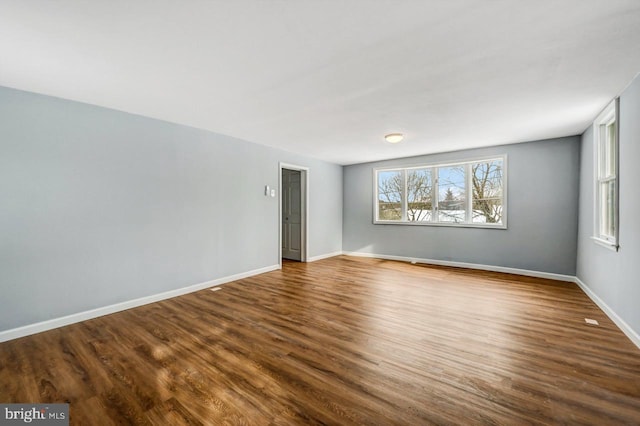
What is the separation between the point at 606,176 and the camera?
338 cm

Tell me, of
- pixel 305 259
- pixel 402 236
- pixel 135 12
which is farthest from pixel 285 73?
pixel 402 236

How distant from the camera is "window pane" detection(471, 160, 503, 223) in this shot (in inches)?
206

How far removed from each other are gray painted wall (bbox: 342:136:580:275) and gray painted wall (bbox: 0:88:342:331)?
3.97 metres

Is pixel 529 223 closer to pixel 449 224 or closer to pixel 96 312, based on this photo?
pixel 449 224

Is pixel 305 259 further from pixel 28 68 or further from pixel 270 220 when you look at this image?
pixel 28 68

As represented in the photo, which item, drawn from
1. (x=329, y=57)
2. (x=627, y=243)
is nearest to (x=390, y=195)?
(x=627, y=243)

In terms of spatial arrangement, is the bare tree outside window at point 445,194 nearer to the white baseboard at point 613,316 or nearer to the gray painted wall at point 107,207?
the white baseboard at point 613,316

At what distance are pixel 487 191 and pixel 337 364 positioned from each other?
15.7ft

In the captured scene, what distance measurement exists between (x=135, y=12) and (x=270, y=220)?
384 cm

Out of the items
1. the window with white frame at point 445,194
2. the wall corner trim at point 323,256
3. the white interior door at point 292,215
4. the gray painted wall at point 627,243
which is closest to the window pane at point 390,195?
the window with white frame at point 445,194

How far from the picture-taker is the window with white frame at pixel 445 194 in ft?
17.3

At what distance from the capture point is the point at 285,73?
2451mm

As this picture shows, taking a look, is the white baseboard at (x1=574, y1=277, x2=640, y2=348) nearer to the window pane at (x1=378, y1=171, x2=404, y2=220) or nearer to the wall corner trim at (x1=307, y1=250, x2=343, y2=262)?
the window pane at (x1=378, y1=171, x2=404, y2=220)

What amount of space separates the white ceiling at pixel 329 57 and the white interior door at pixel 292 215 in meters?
2.78
